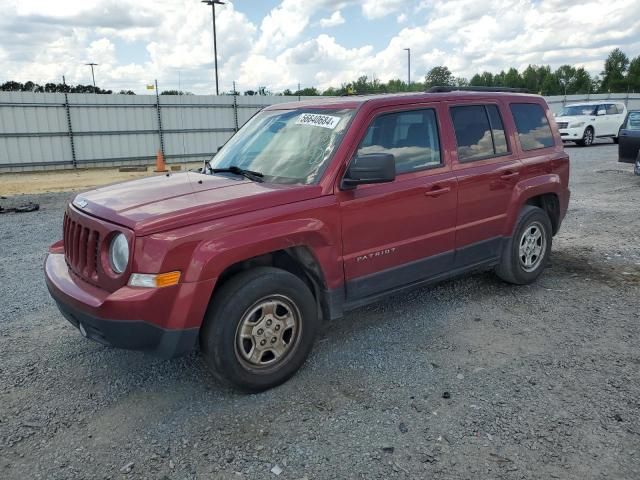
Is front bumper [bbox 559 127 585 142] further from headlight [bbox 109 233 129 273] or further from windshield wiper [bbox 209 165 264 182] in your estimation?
headlight [bbox 109 233 129 273]

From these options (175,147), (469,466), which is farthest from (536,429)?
(175,147)

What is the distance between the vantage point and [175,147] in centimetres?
2000

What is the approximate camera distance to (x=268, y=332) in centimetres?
338

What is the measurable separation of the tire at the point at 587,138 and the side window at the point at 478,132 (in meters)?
19.5

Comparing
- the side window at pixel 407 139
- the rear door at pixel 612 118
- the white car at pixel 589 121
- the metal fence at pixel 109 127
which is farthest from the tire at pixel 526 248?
the rear door at pixel 612 118

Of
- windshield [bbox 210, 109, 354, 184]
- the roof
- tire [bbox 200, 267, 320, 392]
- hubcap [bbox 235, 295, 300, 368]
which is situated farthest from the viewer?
the roof

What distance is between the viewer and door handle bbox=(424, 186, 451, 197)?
163 inches

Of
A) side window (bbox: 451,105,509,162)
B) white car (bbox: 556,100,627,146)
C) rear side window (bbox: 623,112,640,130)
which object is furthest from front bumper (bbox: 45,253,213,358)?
white car (bbox: 556,100,627,146)

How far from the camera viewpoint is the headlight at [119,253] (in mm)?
3025

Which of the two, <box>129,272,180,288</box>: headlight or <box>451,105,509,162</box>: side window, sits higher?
<box>451,105,509,162</box>: side window

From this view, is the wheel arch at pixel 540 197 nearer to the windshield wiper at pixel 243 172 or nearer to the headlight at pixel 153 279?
the windshield wiper at pixel 243 172

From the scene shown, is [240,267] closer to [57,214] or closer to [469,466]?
[469,466]

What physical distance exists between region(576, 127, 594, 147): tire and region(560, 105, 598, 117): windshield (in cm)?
79

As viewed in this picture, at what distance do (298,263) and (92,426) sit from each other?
161 centimetres
